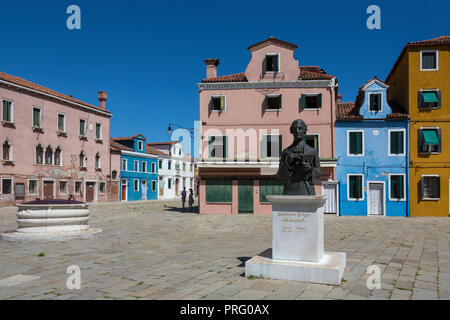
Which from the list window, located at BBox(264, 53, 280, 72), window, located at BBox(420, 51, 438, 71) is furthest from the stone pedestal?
window, located at BBox(420, 51, 438, 71)

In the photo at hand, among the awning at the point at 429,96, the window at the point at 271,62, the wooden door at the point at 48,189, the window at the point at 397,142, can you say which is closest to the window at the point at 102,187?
the wooden door at the point at 48,189

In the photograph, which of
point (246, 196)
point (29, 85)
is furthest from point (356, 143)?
point (29, 85)

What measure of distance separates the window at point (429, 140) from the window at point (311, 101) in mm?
6631

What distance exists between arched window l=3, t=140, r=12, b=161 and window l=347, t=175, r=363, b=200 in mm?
25695

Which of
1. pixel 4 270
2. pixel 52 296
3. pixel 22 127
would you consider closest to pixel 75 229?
pixel 4 270

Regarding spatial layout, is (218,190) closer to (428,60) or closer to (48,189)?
(428,60)

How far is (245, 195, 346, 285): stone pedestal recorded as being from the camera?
6.36 meters

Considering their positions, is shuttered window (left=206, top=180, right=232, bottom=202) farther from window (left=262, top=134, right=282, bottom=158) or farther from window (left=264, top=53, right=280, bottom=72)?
window (left=264, top=53, right=280, bottom=72)

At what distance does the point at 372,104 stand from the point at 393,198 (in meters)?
6.32

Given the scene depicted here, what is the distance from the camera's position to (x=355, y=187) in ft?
78.6

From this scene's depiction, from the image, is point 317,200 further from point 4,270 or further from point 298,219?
point 4,270

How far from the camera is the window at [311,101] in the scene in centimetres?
2402

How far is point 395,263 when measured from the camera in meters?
8.22

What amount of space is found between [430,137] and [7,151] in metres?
30.8
